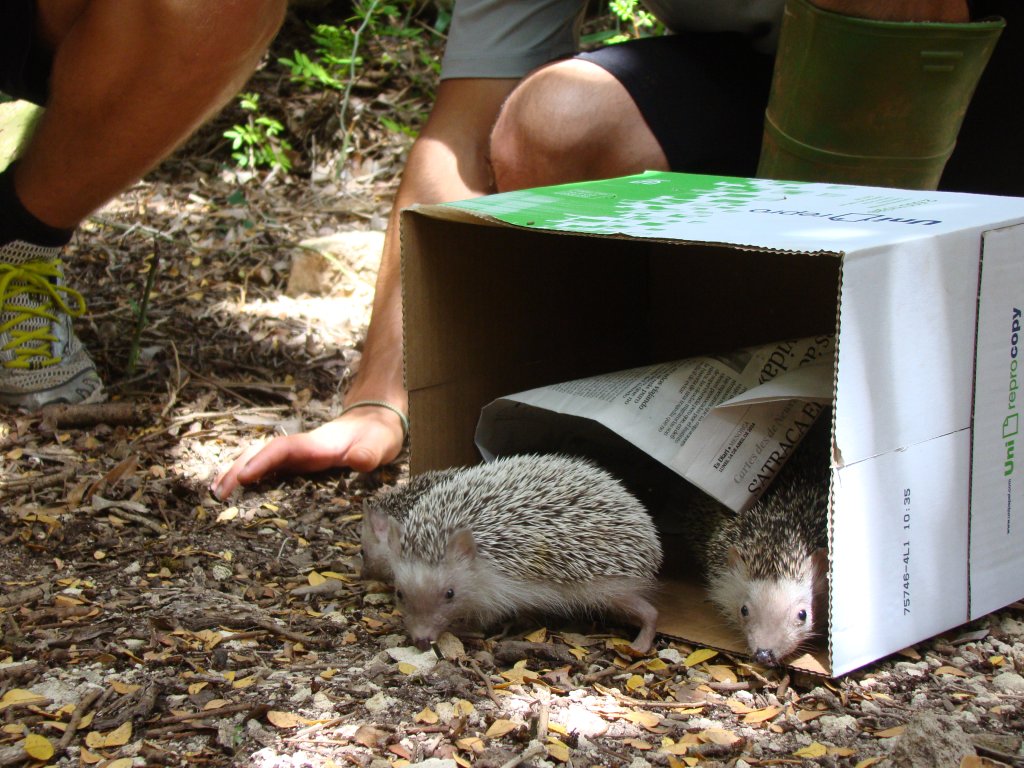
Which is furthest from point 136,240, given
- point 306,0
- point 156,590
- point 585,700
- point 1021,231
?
point 1021,231

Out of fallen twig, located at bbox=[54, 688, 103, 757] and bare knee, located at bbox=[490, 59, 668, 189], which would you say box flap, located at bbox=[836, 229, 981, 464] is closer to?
fallen twig, located at bbox=[54, 688, 103, 757]

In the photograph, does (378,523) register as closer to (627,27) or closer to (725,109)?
(725,109)

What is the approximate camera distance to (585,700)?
2424mm

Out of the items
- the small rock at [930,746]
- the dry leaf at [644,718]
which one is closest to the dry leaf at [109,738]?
the dry leaf at [644,718]

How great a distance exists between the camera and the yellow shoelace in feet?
13.5

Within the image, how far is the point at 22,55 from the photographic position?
3.91 metres

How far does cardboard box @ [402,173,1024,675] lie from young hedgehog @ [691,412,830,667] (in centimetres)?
9

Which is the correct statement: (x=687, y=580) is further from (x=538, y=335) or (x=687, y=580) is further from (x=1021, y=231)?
(x=1021, y=231)

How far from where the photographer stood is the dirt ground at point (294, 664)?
219 centimetres

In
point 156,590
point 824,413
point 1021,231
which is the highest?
point 1021,231

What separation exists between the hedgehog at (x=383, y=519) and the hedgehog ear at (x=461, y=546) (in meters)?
0.22

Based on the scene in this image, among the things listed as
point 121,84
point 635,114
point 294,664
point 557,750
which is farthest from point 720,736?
point 121,84

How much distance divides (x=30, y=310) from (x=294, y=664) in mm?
2428

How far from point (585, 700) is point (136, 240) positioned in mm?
4656
